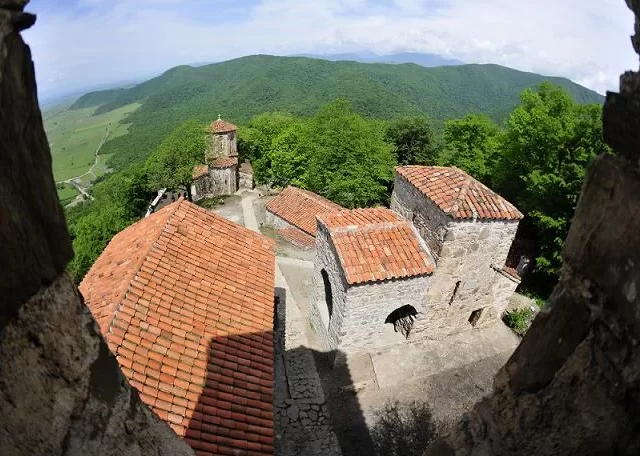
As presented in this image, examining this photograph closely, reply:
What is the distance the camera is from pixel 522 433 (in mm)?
3010

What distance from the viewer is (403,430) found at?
11.1 metres

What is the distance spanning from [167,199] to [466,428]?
116ft

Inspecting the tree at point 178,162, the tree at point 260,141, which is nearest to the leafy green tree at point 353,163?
the tree at point 178,162

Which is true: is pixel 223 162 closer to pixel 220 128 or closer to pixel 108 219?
pixel 220 128

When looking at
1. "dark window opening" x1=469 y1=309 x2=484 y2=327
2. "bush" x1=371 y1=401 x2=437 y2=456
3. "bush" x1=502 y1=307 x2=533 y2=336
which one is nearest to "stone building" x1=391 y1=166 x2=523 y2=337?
"dark window opening" x1=469 y1=309 x2=484 y2=327

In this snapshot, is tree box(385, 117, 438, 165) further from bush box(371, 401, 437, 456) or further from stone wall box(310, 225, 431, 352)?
bush box(371, 401, 437, 456)

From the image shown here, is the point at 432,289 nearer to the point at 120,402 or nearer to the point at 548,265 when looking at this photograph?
the point at 548,265

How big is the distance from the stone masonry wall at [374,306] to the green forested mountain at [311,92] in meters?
71.2

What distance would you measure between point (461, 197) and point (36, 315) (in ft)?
35.5

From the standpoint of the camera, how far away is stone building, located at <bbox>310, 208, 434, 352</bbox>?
11477mm

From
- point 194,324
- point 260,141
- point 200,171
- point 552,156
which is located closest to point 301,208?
point 552,156

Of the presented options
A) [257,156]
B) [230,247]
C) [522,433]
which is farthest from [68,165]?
[522,433]

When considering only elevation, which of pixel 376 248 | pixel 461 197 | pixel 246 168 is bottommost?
pixel 246 168

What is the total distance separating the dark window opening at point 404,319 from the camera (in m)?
13.3
